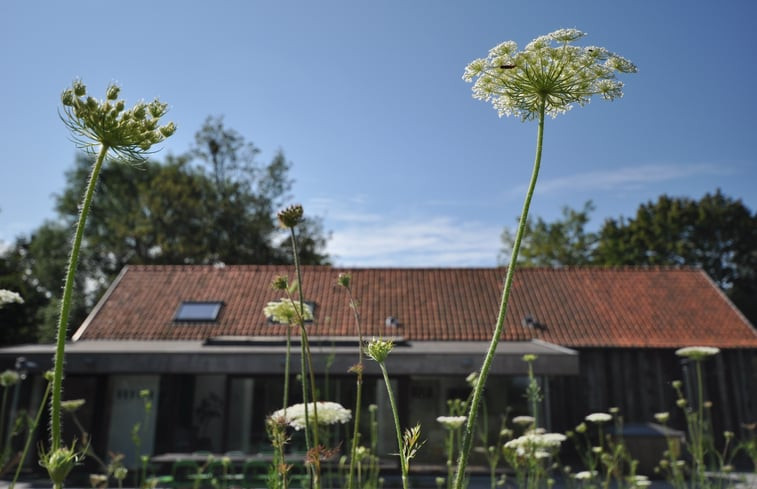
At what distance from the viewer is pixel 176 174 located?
31.2m

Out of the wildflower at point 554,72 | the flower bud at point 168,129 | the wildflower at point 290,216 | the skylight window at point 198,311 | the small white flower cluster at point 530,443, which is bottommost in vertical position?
the small white flower cluster at point 530,443

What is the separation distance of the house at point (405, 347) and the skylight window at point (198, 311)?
5 centimetres

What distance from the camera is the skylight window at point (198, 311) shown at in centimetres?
1714

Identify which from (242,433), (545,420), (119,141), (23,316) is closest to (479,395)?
(119,141)

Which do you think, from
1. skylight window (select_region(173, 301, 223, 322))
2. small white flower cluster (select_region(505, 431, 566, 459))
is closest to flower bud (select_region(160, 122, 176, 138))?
small white flower cluster (select_region(505, 431, 566, 459))

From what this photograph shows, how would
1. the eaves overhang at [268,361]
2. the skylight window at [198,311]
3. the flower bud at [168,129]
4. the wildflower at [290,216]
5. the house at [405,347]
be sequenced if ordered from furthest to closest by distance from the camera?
the skylight window at [198,311] → the house at [405,347] → the eaves overhang at [268,361] → the wildflower at [290,216] → the flower bud at [168,129]

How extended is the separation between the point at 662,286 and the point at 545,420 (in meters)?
7.84

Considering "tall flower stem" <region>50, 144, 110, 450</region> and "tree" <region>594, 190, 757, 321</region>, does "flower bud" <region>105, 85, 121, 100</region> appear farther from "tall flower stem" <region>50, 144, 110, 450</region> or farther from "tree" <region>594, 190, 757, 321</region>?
"tree" <region>594, 190, 757, 321</region>

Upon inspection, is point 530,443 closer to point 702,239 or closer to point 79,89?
point 79,89

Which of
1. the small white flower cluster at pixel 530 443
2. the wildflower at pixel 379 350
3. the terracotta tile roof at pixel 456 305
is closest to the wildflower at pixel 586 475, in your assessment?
the small white flower cluster at pixel 530 443

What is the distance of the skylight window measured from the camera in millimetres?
17141

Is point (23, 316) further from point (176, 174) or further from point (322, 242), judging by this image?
point (322, 242)

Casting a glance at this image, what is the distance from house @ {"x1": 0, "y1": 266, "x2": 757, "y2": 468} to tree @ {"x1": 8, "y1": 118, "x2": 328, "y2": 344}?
10.2 metres

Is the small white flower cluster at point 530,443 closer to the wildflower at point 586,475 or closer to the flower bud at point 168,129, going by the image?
the wildflower at point 586,475
